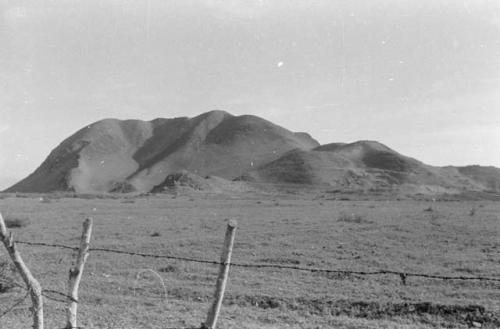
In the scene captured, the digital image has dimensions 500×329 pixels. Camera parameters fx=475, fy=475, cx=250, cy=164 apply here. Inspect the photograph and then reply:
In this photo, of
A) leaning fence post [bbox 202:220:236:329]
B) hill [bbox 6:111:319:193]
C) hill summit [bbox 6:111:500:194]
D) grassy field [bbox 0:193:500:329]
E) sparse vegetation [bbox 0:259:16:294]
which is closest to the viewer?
leaning fence post [bbox 202:220:236:329]

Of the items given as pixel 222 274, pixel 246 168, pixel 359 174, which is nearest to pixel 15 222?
pixel 222 274

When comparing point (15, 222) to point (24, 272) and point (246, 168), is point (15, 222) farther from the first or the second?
point (246, 168)

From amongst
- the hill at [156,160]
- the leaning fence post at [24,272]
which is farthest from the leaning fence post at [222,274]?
the hill at [156,160]

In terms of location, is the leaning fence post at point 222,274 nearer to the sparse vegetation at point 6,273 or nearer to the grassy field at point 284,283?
the grassy field at point 284,283

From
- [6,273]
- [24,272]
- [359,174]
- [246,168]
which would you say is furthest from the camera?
[246,168]

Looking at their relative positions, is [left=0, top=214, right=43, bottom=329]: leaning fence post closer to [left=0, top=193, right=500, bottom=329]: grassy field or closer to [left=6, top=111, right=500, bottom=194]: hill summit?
[left=0, top=193, right=500, bottom=329]: grassy field

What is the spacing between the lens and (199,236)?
18.4m

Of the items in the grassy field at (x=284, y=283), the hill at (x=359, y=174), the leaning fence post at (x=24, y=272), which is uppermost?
the hill at (x=359, y=174)

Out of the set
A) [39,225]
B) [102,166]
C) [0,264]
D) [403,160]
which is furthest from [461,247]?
[102,166]

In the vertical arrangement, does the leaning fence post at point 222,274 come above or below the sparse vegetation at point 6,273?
above

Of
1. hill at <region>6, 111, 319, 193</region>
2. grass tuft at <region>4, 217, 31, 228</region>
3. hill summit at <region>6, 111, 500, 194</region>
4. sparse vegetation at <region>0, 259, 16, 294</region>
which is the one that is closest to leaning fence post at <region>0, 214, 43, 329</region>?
sparse vegetation at <region>0, 259, 16, 294</region>

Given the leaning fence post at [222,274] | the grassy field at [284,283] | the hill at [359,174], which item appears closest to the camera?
the leaning fence post at [222,274]

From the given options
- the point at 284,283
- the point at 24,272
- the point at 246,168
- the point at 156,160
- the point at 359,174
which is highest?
the point at 156,160

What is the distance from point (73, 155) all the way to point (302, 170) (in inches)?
3866
